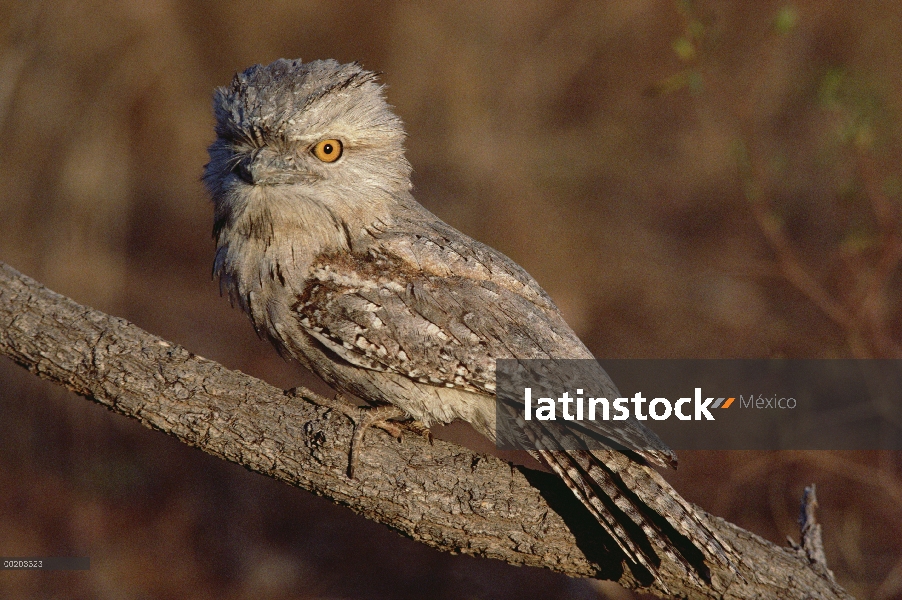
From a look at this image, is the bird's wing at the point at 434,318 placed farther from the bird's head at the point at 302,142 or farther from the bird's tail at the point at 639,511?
the bird's head at the point at 302,142

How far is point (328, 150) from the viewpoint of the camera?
2615 millimetres

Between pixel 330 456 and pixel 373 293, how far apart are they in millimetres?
549

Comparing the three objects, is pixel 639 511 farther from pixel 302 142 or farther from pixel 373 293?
pixel 302 142

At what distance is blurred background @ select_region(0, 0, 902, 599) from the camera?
4945 millimetres

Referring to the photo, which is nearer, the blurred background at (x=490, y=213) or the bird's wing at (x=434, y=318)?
the bird's wing at (x=434, y=318)

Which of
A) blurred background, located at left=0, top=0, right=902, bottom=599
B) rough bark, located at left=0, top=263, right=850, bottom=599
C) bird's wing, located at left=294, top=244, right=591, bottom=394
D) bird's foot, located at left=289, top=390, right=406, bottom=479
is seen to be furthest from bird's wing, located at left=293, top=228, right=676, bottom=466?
blurred background, located at left=0, top=0, right=902, bottom=599

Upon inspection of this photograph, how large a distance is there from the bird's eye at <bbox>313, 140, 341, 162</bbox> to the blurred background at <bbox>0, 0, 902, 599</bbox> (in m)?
2.35

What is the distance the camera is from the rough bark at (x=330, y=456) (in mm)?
2447

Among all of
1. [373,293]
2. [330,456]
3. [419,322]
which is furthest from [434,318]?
[330,456]

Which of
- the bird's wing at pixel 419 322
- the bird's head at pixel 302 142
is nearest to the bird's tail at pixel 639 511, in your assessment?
the bird's wing at pixel 419 322

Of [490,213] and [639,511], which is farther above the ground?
[490,213]

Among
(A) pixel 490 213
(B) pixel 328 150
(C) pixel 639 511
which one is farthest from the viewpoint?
(A) pixel 490 213

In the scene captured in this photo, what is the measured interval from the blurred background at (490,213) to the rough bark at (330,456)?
1.52 m

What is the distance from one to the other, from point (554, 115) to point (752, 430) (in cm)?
358
